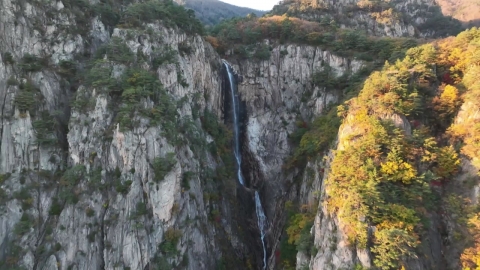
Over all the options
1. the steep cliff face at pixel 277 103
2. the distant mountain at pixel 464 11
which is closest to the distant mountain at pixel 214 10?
the distant mountain at pixel 464 11

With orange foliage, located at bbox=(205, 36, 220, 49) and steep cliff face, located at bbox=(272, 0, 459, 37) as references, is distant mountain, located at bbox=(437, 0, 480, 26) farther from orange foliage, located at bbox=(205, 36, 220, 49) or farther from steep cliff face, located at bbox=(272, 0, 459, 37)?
orange foliage, located at bbox=(205, 36, 220, 49)

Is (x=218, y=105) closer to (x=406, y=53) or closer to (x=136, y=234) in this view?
(x=136, y=234)

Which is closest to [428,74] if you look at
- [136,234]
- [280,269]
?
[280,269]

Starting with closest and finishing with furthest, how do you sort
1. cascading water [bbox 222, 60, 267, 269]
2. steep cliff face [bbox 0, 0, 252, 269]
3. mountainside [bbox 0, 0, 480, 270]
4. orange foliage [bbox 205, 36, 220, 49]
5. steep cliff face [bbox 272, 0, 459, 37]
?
mountainside [bbox 0, 0, 480, 270] < steep cliff face [bbox 0, 0, 252, 269] < cascading water [bbox 222, 60, 267, 269] < orange foliage [bbox 205, 36, 220, 49] < steep cliff face [bbox 272, 0, 459, 37]

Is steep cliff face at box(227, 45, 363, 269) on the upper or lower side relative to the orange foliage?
lower

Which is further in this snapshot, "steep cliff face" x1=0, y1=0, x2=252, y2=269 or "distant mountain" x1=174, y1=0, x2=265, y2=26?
"distant mountain" x1=174, y1=0, x2=265, y2=26

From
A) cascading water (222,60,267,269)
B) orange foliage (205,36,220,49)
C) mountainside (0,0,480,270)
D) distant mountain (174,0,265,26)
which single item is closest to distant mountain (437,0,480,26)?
mountainside (0,0,480,270)
